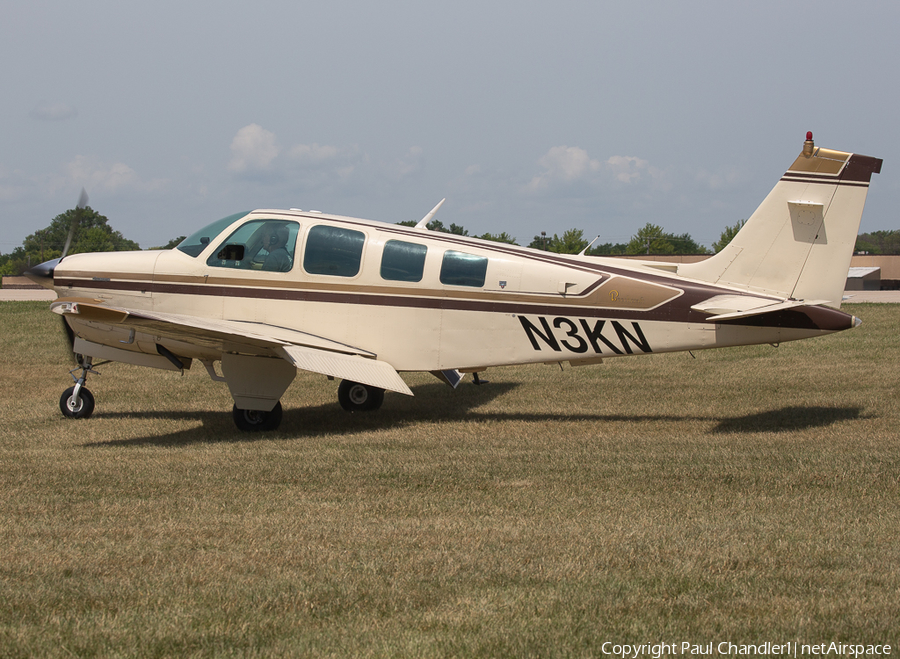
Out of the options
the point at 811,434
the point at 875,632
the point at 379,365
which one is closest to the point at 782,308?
the point at 811,434

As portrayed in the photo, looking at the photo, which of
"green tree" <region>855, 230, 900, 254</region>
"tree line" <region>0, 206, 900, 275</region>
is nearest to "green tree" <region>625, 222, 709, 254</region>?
"tree line" <region>0, 206, 900, 275</region>

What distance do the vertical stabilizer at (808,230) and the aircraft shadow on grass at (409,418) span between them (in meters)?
1.69

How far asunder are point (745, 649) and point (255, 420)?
7556 mm

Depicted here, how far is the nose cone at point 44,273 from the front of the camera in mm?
10755

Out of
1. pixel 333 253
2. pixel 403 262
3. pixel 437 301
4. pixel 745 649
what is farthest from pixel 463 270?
pixel 745 649

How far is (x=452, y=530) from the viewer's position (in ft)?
18.0

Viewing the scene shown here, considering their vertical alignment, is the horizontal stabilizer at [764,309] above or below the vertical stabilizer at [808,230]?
below

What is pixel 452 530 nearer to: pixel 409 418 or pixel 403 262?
pixel 403 262

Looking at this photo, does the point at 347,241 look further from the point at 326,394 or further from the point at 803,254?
the point at 803,254

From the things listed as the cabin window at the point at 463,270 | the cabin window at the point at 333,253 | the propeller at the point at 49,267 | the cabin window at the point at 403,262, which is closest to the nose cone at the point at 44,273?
the propeller at the point at 49,267

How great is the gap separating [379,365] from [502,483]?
11.5 feet

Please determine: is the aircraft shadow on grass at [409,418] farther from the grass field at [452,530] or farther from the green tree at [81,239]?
the green tree at [81,239]

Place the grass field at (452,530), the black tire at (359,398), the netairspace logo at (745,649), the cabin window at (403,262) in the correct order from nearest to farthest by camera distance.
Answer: the netairspace logo at (745,649) < the grass field at (452,530) < the cabin window at (403,262) < the black tire at (359,398)

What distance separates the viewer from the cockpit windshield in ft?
33.9
